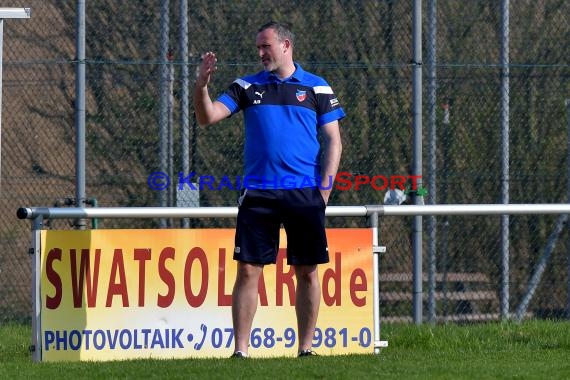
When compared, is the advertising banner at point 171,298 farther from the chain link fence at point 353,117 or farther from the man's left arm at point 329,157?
the chain link fence at point 353,117

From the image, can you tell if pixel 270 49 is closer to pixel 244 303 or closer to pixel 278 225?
pixel 278 225

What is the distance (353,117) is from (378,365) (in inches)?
154

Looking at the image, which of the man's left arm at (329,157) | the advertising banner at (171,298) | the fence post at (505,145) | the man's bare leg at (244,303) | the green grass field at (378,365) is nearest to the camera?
the green grass field at (378,365)

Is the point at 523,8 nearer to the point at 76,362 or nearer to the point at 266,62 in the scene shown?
the point at 266,62

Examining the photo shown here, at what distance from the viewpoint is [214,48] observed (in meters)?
10.4

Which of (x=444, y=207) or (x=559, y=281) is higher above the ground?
(x=444, y=207)

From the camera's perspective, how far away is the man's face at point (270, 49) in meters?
7.71

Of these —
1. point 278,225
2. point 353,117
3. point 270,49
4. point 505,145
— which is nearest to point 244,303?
point 278,225

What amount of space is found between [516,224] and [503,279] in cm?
58

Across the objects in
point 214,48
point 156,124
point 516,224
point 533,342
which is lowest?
point 533,342

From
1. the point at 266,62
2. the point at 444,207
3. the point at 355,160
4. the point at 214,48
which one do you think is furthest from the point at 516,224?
the point at 266,62

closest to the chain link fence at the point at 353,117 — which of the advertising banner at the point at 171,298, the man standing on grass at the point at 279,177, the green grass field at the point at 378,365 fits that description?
the green grass field at the point at 378,365

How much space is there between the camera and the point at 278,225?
7781 mm

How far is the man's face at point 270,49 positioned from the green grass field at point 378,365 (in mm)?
1786
